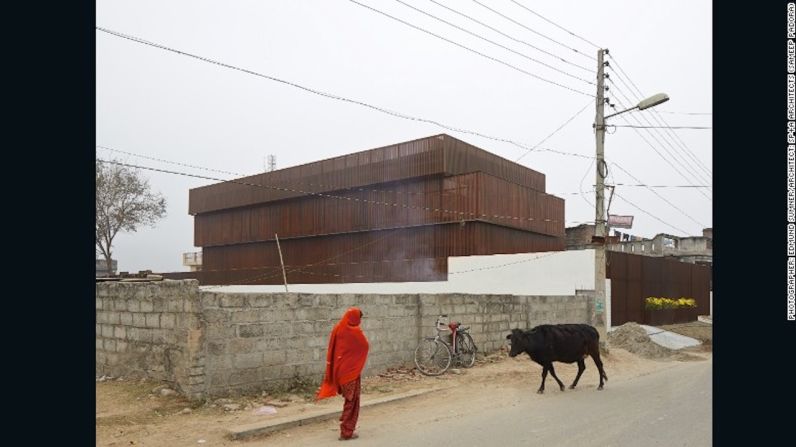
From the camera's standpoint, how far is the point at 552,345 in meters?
11.0

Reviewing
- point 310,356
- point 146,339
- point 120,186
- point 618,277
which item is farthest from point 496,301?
point 120,186

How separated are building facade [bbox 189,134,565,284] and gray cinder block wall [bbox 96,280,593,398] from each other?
1755cm

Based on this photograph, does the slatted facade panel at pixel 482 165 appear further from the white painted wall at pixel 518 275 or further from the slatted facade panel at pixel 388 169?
the white painted wall at pixel 518 275

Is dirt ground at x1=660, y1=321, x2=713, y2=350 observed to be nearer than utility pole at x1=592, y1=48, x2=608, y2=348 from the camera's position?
No

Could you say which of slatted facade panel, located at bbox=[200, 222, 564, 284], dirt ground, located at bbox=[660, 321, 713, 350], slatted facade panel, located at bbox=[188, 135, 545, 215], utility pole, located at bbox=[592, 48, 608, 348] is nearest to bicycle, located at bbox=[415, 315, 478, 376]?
utility pole, located at bbox=[592, 48, 608, 348]

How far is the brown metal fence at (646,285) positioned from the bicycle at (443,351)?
12.7 m

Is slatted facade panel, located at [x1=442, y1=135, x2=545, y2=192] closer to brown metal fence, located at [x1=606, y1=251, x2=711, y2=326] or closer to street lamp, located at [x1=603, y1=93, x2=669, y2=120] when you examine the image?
brown metal fence, located at [x1=606, y1=251, x2=711, y2=326]

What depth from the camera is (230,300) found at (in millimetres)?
9562

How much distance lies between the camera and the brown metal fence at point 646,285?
25.1 metres

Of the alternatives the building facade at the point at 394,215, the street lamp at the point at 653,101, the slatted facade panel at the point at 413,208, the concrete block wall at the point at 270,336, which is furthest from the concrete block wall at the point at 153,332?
the slatted facade panel at the point at 413,208

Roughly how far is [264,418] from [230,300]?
214cm

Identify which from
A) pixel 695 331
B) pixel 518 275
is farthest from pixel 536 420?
pixel 695 331

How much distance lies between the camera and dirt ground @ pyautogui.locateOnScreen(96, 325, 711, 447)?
7453 mm

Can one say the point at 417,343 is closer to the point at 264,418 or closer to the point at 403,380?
the point at 403,380
